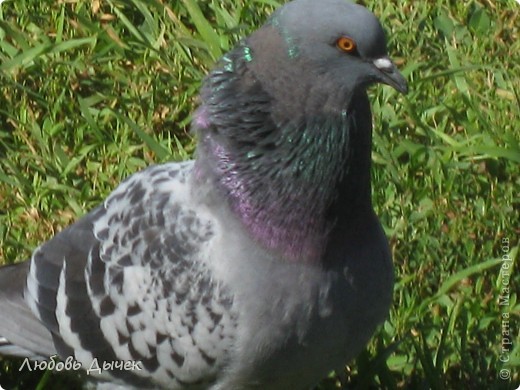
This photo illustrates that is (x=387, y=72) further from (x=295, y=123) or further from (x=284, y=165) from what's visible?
(x=284, y=165)

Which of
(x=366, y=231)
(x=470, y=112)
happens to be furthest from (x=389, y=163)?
(x=366, y=231)

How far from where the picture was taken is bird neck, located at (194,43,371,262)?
453 centimetres

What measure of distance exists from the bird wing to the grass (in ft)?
1.72

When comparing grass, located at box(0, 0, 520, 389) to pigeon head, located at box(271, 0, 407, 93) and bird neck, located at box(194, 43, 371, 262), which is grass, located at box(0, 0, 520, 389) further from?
pigeon head, located at box(271, 0, 407, 93)

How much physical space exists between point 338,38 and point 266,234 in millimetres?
685

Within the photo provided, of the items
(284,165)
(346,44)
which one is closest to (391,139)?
(284,165)

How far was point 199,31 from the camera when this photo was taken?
6902 mm

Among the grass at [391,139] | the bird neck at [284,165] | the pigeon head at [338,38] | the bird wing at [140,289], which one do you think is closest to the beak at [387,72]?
the pigeon head at [338,38]

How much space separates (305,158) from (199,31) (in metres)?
2.49

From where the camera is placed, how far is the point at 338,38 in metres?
4.40

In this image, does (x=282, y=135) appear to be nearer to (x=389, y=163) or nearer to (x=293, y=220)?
(x=293, y=220)

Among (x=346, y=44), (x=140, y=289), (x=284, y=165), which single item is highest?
(x=346, y=44)

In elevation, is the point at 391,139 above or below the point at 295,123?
below

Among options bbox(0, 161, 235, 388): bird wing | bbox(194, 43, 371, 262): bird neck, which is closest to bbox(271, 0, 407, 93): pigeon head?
bbox(194, 43, 371, 262): bird neck
